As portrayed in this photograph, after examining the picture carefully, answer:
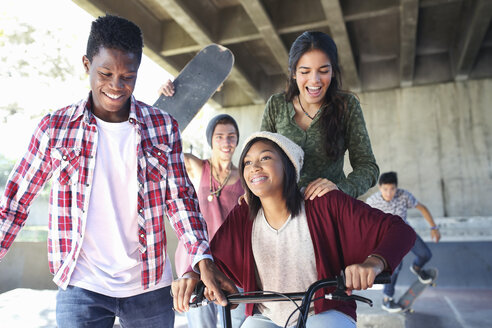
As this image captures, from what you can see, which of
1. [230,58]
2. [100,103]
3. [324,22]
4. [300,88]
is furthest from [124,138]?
[324,22]

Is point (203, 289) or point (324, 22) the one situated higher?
point (324, 22)

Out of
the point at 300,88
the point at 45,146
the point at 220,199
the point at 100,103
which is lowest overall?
the point at 220,199

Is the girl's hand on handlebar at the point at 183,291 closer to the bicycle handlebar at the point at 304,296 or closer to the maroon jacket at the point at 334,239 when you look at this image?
the bicycle handlebar at the point at 304,296

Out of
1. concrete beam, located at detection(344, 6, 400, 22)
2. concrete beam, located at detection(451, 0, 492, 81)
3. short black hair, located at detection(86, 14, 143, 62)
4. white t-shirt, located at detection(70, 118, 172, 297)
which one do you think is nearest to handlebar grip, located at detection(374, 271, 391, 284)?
white t-shirt, located at detection(70, 118, 172, 297)

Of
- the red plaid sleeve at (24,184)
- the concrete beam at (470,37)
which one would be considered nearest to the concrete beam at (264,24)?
the concrete beam at (470,37)

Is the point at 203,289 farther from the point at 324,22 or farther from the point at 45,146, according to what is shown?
the point at 324,22

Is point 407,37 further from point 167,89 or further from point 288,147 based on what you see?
point 288,147

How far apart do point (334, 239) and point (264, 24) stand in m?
5.80

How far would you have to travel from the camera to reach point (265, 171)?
1917 millimetres

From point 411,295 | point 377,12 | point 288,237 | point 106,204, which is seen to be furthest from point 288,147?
point 377,12

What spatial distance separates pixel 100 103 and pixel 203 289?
912 millimetres

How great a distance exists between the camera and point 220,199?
3.19m

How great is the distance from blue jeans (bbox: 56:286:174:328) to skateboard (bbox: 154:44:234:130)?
1919 mm

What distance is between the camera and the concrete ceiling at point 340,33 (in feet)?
21.6
